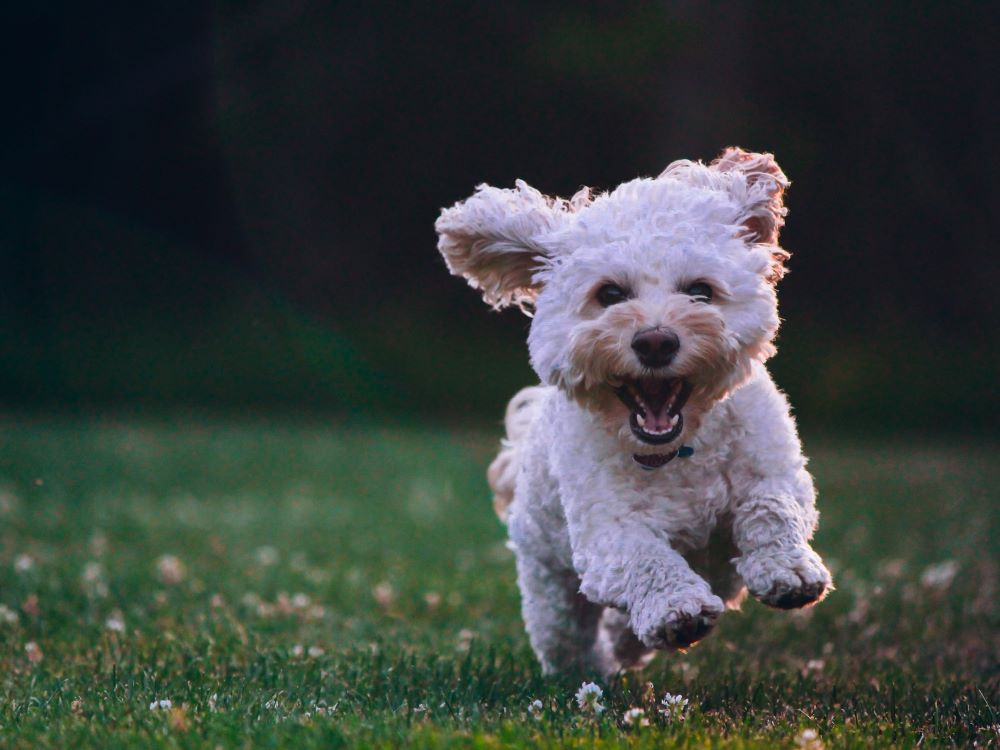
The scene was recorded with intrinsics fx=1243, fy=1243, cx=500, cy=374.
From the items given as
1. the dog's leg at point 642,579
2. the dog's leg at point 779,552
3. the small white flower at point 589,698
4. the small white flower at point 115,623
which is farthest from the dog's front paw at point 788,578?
the small white flower at point 115,623

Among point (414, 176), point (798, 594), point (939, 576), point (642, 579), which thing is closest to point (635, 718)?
point (642, 579)

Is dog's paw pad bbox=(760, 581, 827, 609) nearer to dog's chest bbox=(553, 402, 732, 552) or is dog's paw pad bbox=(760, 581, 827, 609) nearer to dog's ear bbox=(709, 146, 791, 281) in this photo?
dog's chest bbox=(553, 402, 732, 552)

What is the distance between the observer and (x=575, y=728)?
345 centimetres

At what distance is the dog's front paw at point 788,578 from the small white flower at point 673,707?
0.42 metres

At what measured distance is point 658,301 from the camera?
146 inches

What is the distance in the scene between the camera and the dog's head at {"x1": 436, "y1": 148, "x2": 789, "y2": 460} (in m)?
3.62

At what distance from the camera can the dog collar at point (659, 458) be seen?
151 inches

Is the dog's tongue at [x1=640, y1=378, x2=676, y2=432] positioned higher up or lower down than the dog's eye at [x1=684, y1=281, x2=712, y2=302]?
lower down

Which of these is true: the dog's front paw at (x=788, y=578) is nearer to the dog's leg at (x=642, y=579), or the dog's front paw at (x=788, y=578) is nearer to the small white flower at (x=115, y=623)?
the dog's leg at (x=642, y=579)

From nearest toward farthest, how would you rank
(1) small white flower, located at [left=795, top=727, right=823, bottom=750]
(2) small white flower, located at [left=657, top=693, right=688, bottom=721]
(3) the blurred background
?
(1) small white flower, located at [left=795, top=727, right=823, bottom=750] < (2) small white flower, located at [left=657, top=693, right=688, bottom=721] < (3) the blurred background

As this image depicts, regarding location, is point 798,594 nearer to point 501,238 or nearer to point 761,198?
point 761,198

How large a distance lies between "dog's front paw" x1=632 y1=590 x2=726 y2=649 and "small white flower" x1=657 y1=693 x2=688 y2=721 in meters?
0.27

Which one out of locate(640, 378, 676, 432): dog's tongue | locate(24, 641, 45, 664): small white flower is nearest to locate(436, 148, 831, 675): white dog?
locate(640, 378, 676, 432): dog's tongue

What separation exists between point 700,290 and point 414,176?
61.2 feet
